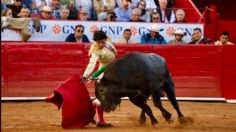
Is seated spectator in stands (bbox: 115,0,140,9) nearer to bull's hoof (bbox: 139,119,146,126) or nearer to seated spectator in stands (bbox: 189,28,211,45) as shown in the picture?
seated spectator in stands (bbox: 189,28,211,45)

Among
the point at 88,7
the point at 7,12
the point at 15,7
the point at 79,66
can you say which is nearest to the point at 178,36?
the point at 88,7

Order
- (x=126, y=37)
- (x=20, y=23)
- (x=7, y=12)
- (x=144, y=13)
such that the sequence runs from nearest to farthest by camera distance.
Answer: (x=7, y=12) → (x=20, y=23) → (x=126, y=37) → (x=144, y=13)

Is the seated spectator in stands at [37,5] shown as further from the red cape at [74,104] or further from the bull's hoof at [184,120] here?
the bull's hoof at [184,120]

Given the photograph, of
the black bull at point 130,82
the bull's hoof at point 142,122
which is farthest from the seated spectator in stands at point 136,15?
the black bull at point 130,82

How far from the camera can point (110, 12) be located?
42.2 feet

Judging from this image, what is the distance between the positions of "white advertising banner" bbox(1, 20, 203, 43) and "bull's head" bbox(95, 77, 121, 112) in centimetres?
455

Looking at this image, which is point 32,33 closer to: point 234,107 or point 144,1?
point 144,1

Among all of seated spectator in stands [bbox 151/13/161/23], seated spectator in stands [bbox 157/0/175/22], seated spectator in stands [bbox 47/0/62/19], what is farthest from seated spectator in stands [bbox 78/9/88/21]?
seated spectator in stands [bbox 157/0/175/22]

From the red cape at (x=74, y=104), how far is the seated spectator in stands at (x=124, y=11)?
4.85 metres

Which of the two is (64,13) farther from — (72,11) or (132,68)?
(132,68)

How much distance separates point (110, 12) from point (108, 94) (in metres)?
5.27

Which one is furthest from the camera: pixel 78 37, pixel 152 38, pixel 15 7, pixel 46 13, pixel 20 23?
pixel 152 38

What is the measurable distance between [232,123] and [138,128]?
1755 mm

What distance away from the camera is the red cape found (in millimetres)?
7994
